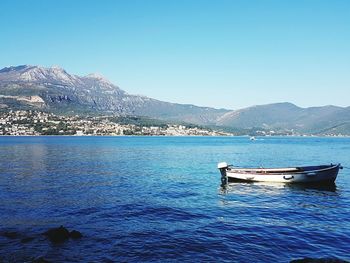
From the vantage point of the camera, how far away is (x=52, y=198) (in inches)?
1515

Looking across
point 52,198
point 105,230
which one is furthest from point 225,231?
point 52,198

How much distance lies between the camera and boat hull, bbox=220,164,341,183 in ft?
166

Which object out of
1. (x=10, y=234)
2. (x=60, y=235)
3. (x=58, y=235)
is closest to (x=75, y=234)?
(x=60, y=235)

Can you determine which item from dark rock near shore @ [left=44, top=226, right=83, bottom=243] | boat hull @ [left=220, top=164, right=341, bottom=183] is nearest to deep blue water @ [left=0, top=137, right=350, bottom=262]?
dark rock near shore @ [left=44, top=226, right=83, bottom=243]

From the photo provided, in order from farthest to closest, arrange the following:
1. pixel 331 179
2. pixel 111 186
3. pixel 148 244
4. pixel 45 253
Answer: pixel 331 179
pixel 111 186
pixel 148 244
pixel 45 253

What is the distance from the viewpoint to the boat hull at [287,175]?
50562mm

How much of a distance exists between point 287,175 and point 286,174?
199mm

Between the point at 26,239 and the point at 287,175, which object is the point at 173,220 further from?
the point at 287,175

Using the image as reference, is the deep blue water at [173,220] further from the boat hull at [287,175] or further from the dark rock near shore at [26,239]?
the boat hull at [287,175]

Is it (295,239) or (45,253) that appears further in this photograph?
(295,239)

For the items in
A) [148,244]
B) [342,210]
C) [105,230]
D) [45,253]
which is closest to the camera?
[45,253]

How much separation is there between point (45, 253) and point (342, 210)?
2834cm

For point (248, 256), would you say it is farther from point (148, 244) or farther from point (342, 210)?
point (342, 210)

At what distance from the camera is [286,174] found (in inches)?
2005
